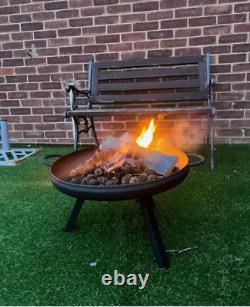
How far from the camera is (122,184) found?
1372 mm

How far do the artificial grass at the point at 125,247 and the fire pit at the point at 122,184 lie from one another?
6.6 inches

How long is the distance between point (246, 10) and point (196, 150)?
52.7 inches

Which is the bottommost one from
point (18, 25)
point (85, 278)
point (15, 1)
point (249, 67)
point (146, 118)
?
point (85, 278)

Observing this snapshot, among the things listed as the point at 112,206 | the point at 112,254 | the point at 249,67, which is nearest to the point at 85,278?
the point at 112,254

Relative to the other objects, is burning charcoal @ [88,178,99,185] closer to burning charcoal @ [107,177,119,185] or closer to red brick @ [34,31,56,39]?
burning charcoal @ [107,177,119,185]

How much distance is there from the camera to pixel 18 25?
136 inches

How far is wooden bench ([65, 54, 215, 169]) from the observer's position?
2986 mm

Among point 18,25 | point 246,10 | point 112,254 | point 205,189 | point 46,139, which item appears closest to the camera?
point 112,254

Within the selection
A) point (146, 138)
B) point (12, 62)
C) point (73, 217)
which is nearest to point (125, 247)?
point (73, 217)

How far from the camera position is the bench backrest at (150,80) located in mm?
2994

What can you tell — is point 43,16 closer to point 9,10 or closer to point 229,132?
point 9,10

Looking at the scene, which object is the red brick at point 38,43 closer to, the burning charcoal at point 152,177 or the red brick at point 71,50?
the red brick at point 71,50

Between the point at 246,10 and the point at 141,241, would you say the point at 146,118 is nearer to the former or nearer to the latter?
the point at 246,10

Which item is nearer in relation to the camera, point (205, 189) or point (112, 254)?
point (112, 254)
